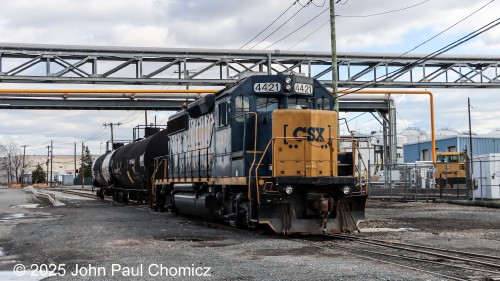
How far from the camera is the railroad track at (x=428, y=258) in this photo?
8175 mm

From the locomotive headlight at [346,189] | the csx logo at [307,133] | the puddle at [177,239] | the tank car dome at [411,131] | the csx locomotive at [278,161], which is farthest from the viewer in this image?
the tank car dome at [411,131]

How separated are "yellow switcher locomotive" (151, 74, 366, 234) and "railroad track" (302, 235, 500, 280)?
1.04m

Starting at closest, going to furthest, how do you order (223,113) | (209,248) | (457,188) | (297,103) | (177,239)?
(209,248) < (177,239) < (297,103) < (223,113) < (457,188)

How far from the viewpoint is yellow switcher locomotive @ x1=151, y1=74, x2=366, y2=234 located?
12797 mm

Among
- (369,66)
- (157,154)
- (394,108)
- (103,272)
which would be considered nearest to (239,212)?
(103,272)

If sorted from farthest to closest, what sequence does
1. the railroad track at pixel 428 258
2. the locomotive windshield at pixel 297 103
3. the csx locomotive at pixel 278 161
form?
the locomotive windshield at pixel 297 103, the csx locomotive at pixel 278 161, the railroad track at pixel 428 258

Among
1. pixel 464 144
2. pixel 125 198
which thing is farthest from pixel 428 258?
pixel 464 144

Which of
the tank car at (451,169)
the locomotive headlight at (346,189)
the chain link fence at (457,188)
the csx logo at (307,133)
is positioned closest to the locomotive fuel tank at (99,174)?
the chain link fence at (457,188)

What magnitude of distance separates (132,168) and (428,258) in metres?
20.3

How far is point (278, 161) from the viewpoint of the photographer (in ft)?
43.0

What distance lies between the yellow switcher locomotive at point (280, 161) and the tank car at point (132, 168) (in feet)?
33.1

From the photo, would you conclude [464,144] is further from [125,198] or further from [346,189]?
[346,189]

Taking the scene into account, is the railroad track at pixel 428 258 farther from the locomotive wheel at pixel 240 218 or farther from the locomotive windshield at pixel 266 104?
the locomotive windshield at pixel 266 104

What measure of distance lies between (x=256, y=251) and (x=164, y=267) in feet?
7.61
